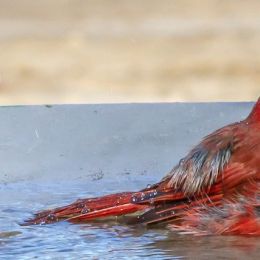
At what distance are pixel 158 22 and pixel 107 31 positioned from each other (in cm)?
79

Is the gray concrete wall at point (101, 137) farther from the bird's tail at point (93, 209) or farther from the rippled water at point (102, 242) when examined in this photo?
the bird's tail at point (93, 209)

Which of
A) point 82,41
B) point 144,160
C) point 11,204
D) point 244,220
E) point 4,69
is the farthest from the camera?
point 82,41

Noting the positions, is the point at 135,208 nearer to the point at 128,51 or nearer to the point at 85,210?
the point at 85,210

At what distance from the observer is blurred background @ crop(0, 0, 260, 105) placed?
31.9ft

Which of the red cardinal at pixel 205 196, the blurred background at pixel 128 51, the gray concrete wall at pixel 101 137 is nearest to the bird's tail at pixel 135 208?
the red cardinal at pixel 205 196

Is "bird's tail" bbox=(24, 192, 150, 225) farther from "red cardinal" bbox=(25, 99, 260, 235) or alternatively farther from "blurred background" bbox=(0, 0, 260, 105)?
"blurred background" bbox=(0, 0, 260, 105)

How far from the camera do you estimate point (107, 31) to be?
11867 millimetres

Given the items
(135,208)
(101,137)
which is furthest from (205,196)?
(101,137)

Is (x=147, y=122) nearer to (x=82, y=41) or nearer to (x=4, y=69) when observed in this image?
(x=4, y=69)

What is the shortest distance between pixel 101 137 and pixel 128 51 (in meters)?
4.90

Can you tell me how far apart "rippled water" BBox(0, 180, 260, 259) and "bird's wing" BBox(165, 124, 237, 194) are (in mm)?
182

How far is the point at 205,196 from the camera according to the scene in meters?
5.00

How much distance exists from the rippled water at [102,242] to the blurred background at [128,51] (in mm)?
4015

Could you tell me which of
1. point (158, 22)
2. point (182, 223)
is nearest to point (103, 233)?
point (182, 223)
